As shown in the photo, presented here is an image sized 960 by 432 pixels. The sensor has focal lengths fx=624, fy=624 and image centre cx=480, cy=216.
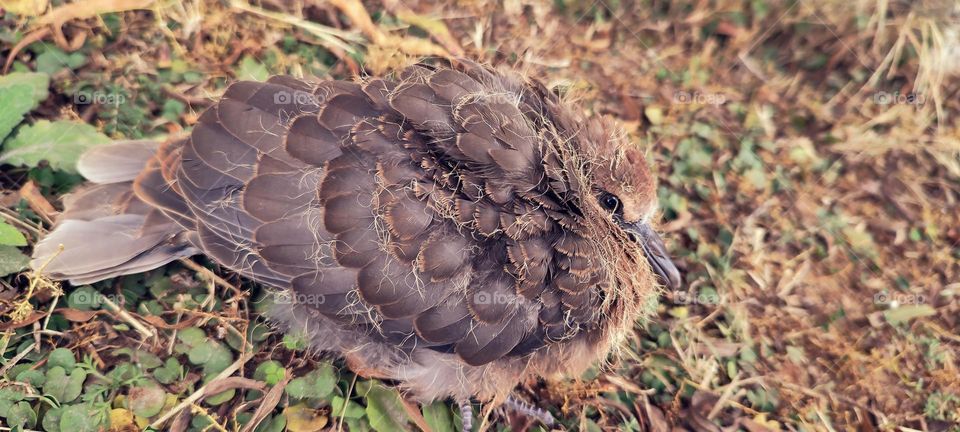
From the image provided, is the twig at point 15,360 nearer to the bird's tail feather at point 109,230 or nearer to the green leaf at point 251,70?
the bird's tail feather at point 109,230

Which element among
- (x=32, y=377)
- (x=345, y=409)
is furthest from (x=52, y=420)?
(x=345, y=409)

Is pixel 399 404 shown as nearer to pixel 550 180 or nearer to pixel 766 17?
pixel 550 180

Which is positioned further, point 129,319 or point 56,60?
point 56,60

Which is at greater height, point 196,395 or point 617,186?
point 617,186

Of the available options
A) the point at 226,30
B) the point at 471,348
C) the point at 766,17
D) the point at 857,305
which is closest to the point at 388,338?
the point at 471,348

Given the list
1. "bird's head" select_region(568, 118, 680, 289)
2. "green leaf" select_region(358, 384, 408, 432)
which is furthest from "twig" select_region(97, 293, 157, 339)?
"bird's head" select_region(568, 118, 680, 289)

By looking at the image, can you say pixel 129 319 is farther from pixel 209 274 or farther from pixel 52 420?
pixel 52 420

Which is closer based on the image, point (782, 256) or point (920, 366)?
point (920, 366)
